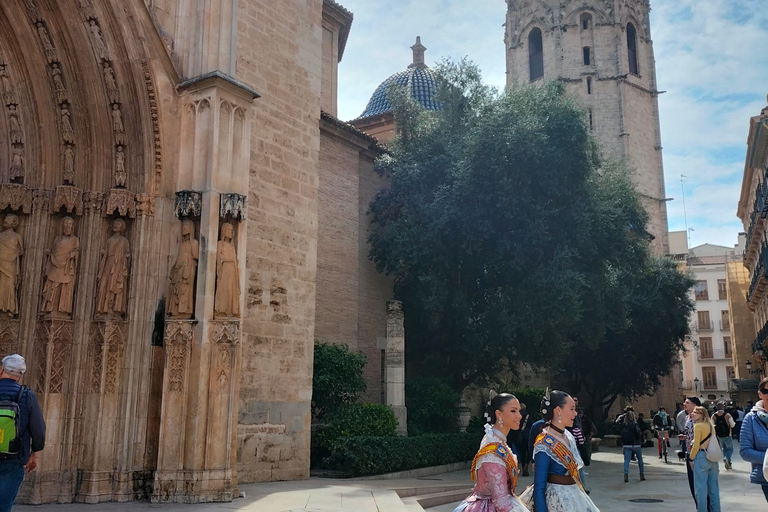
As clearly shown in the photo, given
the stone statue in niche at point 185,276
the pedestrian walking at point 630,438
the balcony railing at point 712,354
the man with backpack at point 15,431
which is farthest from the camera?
the balcony railing at point 712,354

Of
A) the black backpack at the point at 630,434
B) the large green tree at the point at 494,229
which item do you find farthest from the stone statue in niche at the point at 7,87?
the black backpack at the point at 630,434

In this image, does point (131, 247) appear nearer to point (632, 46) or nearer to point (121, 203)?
point (121, 203)

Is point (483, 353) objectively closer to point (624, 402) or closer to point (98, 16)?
point (98, 16)

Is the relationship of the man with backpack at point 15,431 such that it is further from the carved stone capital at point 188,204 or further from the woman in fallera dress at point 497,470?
the carved stone capital at point 188,204

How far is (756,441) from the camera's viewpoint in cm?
589

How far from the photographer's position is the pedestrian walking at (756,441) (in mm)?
5820

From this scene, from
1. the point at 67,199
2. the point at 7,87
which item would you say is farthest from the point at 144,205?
the point at 7,87

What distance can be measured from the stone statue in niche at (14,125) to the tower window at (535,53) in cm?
4145

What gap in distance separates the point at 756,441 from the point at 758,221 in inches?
1374

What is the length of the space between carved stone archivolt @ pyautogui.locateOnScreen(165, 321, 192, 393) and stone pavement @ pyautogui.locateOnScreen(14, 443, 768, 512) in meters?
1.55

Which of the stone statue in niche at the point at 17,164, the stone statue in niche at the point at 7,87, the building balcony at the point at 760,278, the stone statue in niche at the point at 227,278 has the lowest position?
the stone statue in niche at the point at 227,278

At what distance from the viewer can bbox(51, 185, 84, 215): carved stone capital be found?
9383 mm

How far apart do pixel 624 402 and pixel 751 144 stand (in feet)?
49.3

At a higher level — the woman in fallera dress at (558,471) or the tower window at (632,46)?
the tower window at (632,46)
